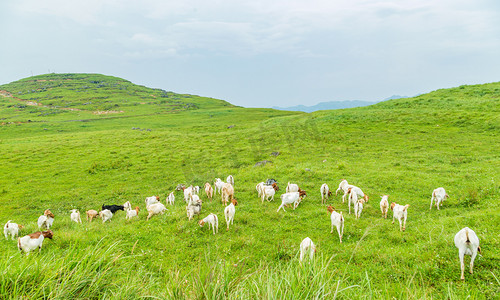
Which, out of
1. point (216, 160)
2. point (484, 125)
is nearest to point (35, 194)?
point (216, 160)

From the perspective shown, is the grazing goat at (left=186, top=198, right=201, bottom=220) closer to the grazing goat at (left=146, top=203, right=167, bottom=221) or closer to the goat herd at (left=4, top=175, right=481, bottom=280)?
the goat herd at (left=4, top=175, right=481, bottom=280)

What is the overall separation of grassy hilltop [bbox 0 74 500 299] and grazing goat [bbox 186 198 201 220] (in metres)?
0.60

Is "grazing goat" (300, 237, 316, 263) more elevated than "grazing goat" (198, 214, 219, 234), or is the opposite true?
"grazing goat" (300, 237, 316, 263)

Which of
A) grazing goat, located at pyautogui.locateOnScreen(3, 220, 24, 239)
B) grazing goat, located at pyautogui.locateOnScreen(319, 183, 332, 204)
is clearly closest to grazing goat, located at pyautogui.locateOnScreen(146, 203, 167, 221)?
grazing goat, located at pyautogui.locateOnScreen(3, 220, 24, 239)

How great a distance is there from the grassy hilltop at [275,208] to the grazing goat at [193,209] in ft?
1.96

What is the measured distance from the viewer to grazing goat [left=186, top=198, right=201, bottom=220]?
40.3 ft

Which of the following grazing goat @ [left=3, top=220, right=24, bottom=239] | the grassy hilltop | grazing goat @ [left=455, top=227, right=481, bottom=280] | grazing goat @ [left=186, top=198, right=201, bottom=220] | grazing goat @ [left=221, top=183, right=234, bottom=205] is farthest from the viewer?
grazing goat @ [left=221, top=183, right=234, bottom=205]

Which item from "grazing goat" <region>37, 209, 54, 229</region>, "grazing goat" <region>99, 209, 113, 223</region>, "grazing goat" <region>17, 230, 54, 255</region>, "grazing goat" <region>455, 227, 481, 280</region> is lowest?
"grazing goat" <region>99, 209, 113, 223</region>

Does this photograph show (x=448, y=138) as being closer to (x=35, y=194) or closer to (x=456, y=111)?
(x=456, y=111)

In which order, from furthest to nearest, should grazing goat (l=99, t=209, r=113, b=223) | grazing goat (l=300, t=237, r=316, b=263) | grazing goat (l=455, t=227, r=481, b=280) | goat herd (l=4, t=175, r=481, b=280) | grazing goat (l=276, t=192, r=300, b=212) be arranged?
grazing goat (l=99, t=209, r=113, b=223), grazing goat (l=276, t=192, r=300, b=212), goat herd (l=4, t=175, r=481, b=280), grazing goat (l=455, t=227, r=481, b=280), grazing goat (l=300, t=237, r=316, b=263)

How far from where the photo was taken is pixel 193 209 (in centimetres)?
1260

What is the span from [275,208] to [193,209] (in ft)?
15.2

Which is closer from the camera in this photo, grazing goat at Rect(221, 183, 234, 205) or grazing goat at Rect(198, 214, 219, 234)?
grazing goat at Rect(198, 214, 219, 234)

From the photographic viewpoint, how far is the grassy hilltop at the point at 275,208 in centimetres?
330
